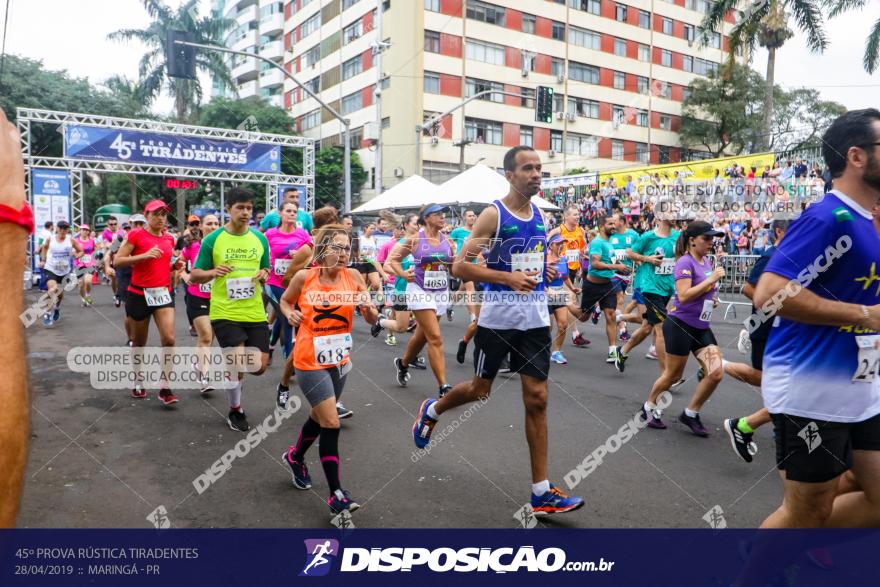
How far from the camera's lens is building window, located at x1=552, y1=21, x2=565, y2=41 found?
143 ft

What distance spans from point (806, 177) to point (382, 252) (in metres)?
12.5

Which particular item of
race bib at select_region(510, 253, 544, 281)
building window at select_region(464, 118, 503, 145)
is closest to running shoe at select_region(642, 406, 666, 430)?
race bib at select_region(510, 253, 544, 281)

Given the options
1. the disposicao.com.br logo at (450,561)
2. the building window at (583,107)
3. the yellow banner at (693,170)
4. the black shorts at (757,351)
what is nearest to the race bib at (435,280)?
the black shorts at (757,351)

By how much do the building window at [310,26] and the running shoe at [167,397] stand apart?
159ft

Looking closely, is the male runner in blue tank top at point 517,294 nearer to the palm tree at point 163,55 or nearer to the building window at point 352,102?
the palm tree at point 163,55

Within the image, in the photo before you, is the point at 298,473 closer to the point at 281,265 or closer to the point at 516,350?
the point at 516,350

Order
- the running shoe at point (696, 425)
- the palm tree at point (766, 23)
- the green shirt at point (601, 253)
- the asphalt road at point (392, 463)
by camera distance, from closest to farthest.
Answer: the asphalt road at point (392, 463) < the running shoe at point (696, 425) < the green shirt at point (601, 253) < the palm tree at point (766, 23)

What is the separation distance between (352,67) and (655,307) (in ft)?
137

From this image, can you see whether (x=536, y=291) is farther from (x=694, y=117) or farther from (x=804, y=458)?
(x=694, y=117)

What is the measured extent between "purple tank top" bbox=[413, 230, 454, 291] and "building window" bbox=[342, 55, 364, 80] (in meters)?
38.6

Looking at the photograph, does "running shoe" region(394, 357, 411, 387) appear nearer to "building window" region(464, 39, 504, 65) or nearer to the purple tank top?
the purple tank top

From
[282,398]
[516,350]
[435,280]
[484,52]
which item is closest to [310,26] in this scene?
[484,52]

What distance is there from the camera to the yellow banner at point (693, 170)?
19.1 m

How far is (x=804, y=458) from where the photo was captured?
92.1 inches
